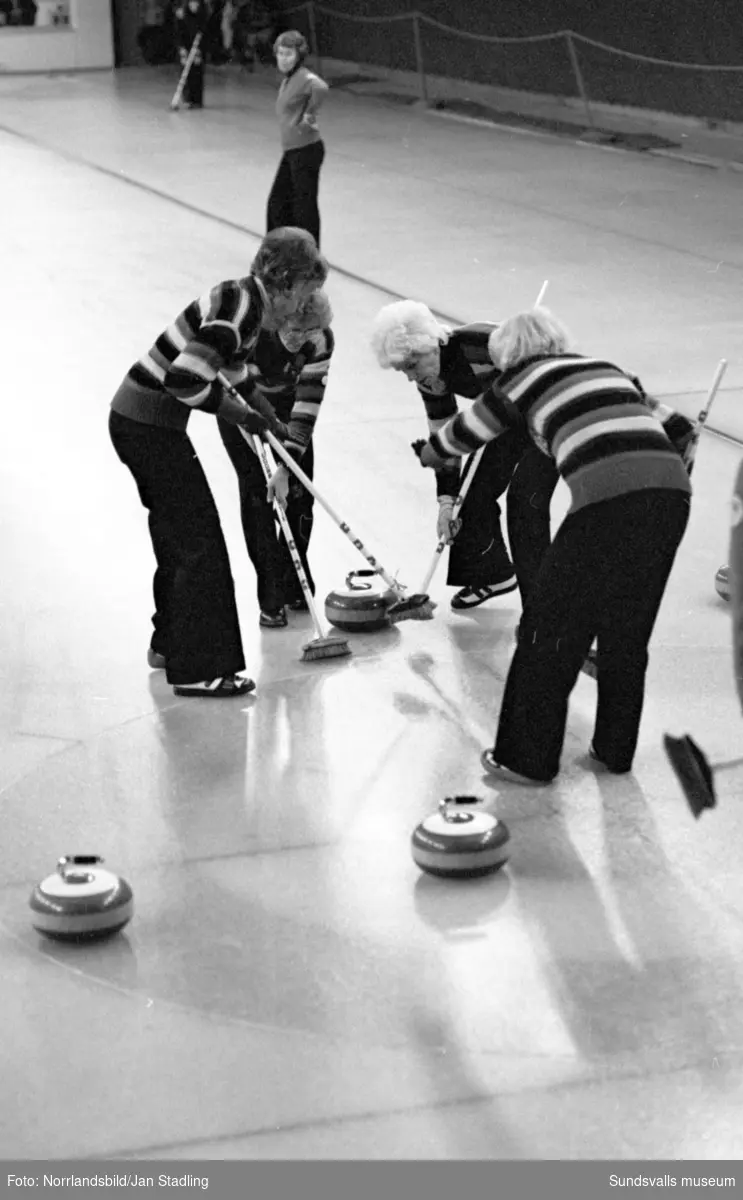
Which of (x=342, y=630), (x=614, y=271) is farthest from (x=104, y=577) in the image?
(x=614, y=271)

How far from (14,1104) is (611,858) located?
218 centimetres

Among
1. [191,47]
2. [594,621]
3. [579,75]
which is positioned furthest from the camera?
[191,47]

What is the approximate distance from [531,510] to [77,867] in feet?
9.14

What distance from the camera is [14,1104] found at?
464cm

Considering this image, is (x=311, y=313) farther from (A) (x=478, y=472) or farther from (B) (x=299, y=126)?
(B) (x=299, y=126)

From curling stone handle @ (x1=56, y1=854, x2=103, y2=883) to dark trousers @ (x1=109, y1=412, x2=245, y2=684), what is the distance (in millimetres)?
1686

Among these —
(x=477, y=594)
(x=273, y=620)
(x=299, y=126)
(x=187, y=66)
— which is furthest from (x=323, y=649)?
(x=187, y=66)

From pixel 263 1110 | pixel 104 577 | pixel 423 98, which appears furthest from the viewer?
pixel 423 98

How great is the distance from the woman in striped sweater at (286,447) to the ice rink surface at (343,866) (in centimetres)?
23

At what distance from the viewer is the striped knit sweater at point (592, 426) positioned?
5965 mm

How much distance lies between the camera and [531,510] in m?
7.48

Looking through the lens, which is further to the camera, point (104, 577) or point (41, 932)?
point (104, 577)

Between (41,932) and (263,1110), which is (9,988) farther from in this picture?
(263,1110)
